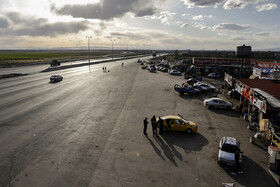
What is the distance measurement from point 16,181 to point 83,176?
10.5ft

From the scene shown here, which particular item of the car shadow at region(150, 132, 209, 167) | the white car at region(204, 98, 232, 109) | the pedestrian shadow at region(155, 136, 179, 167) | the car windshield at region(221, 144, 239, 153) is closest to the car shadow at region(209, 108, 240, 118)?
the white car at region(204, 98, 232, 109)

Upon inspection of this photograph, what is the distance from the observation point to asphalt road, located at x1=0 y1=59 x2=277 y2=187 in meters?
10.1

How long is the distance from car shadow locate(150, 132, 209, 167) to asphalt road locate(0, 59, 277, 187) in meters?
0.06

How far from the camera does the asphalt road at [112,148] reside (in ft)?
33.1

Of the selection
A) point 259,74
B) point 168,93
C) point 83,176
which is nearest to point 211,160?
point 83,176

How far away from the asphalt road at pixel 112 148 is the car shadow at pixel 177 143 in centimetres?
6

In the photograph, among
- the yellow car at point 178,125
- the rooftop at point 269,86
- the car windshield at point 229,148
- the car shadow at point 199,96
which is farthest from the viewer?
the car shadow at point 199,96

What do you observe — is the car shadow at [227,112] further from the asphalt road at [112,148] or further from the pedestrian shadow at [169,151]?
the pedestrian shadow at [169,151]

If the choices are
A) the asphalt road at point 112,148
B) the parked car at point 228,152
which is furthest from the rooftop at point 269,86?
the parked car at point 228,152

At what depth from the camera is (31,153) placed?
12250mm

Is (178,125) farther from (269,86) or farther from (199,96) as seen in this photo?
(199,96)

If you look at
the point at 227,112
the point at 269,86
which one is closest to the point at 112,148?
the point at 227,112

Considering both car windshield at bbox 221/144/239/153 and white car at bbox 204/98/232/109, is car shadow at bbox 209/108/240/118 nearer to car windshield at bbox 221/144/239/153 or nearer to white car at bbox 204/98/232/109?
white car at bbox 204/98/232/109

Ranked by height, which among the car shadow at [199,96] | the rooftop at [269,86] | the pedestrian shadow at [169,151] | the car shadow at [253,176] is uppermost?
the rooftop at [269,86]
